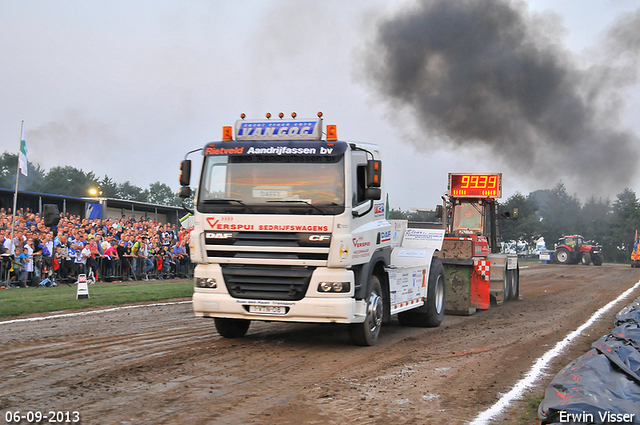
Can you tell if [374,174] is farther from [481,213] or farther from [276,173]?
[481,213]

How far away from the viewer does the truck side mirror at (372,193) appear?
828cm

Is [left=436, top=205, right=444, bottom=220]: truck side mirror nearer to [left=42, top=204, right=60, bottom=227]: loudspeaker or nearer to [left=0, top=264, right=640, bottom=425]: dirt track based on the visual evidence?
[left=0, top=264, right=640, bottom=425]: dirt track

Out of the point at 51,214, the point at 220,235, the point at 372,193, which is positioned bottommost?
the point at 220,235

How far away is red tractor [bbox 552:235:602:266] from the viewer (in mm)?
46375

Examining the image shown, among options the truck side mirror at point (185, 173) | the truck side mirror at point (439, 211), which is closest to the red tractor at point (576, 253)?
the truck side mirror at point (439, 211)

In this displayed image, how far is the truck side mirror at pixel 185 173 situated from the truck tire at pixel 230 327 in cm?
204

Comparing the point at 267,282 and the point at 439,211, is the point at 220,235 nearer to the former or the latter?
the point at 267,282

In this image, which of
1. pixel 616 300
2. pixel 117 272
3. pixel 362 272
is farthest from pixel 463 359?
pixel 117 272

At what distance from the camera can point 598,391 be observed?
476cm

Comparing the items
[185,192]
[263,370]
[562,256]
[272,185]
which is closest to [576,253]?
[562,256]

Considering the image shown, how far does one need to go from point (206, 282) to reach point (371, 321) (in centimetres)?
237

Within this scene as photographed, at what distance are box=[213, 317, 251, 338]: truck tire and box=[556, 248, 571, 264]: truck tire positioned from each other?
43.2 meters

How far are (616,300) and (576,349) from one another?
9.69 metres

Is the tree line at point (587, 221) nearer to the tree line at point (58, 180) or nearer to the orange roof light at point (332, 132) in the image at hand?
the tree line at point (58, 180)
